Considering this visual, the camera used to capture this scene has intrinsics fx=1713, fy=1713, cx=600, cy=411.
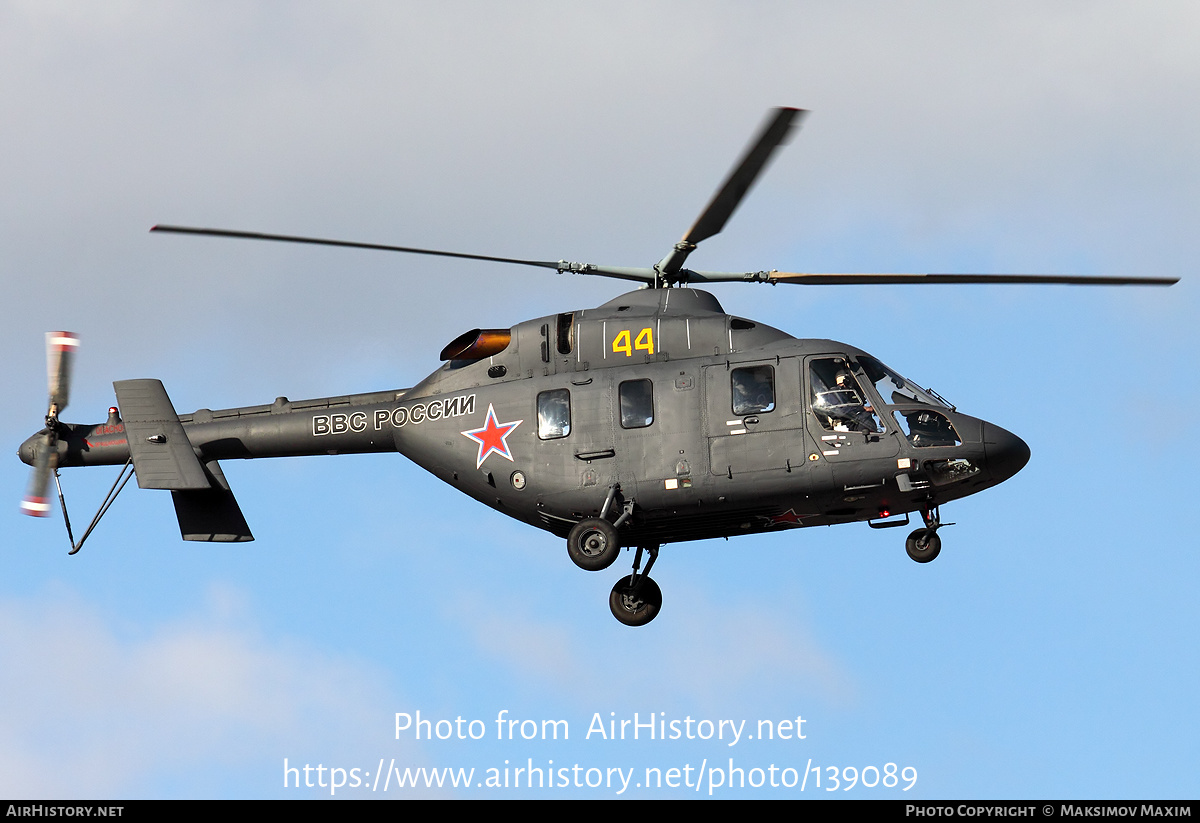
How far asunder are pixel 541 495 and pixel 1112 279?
9.66m

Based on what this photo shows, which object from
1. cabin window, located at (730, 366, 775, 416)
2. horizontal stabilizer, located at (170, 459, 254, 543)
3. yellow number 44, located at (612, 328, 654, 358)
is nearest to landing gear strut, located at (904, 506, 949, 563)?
cabin window, located at (730, 366, 775, 416)

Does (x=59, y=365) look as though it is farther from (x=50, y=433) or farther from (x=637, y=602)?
(x=637, y=602)

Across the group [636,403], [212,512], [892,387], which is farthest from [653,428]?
[212,512]

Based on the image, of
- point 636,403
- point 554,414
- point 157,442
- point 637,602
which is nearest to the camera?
point 636,403

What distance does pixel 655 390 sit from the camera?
27.9 meters

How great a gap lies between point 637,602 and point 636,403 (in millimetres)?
3577

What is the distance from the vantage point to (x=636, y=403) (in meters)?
28.0

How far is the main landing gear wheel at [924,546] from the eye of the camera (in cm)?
2752
